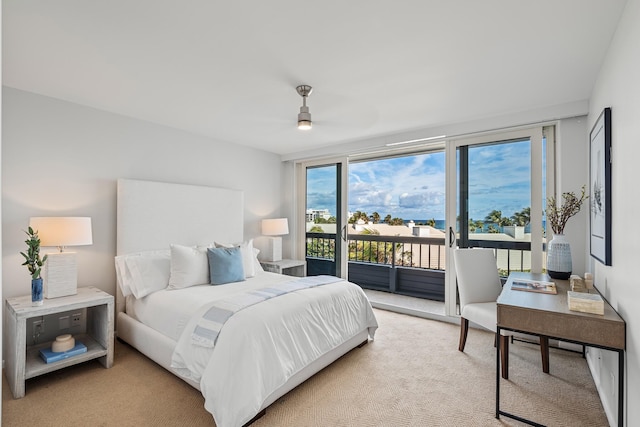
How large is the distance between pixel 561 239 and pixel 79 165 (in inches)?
179

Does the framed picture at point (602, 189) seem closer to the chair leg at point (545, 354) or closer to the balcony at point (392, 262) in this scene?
the chair leg at point (545, 354)

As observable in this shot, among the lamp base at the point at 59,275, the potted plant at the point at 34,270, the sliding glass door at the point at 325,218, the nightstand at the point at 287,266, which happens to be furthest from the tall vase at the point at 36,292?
the sliding glass door at the point at 325,218

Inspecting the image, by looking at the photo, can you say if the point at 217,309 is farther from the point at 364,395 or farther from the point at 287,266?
the point at 287,266

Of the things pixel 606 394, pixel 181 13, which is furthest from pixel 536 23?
pixel 606 394

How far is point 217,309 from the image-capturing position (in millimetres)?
2396

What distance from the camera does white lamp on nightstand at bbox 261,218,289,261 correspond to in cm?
493

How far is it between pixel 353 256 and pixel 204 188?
136 inches

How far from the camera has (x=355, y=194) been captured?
23.6ft

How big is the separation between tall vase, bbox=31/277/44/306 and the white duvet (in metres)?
1.18

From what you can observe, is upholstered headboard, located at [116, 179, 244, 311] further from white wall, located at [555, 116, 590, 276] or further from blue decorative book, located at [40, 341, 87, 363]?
white wall, located at [555, 116, 590, 276]

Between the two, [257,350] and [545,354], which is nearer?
[257,350]

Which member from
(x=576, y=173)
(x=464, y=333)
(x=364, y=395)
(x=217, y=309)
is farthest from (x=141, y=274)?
(x=576, y=173)

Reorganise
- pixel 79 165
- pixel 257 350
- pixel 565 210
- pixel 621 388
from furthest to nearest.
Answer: pixel 79 165 < pixel 565 210 < pixel 257 350 < pixel 621 388

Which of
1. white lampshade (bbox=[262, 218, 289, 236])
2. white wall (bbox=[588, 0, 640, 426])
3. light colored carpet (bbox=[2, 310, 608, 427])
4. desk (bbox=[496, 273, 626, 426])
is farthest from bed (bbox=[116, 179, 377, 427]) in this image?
white wall (bbox=[588, 0, 640, 426])
